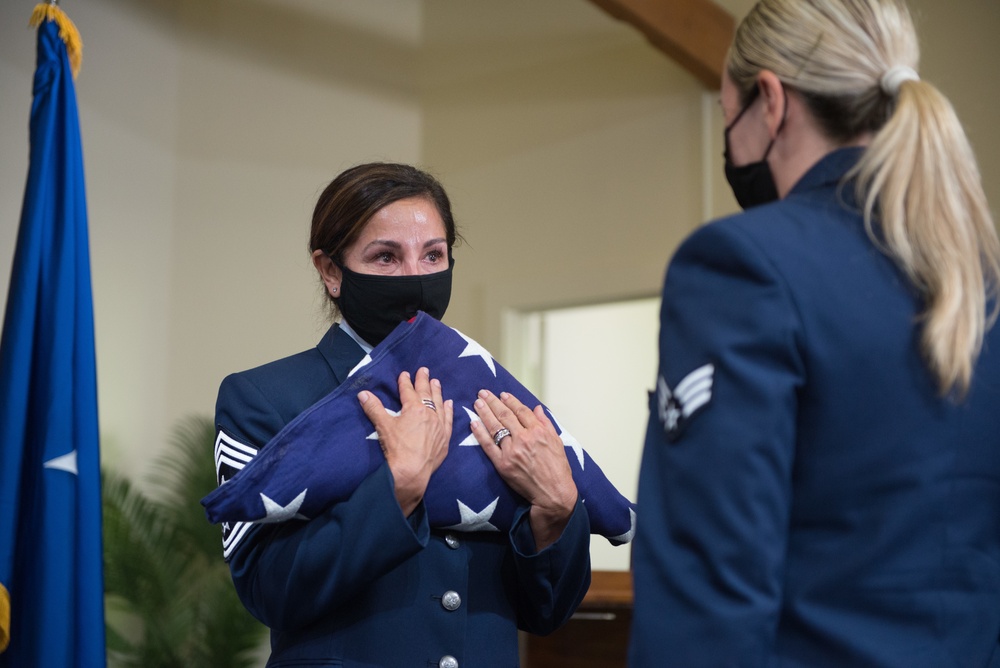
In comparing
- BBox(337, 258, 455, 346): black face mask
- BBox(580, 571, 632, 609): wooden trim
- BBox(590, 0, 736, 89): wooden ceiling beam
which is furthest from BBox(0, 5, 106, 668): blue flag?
BBox(590, 0, 736, 89): wooden ceiling beam

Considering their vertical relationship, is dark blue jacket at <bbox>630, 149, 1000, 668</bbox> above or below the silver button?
above

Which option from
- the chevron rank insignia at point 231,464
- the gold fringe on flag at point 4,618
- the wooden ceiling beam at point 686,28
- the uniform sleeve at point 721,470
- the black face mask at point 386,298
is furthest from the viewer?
the wooden ceiling beam at point 686,28

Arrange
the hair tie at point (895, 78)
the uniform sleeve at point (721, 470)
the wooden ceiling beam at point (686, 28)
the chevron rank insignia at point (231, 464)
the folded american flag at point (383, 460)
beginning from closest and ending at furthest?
the uniform sleeve at point (721, 470) < the hair tie at point (895, 78) < the folded american flag at point (383, 460) < the chevron rank insignia at point (231, 464) < the wooden ceiling beam at point (686, 28)

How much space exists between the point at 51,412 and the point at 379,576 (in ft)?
4.43

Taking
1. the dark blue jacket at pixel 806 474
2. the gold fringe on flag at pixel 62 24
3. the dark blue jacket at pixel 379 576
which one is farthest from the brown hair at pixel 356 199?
the gold fringe on flag at pixel 62 24

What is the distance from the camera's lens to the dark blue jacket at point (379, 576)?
142 cm

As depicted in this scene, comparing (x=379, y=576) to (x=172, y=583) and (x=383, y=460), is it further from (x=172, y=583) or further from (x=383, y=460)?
(x=172, y=583)

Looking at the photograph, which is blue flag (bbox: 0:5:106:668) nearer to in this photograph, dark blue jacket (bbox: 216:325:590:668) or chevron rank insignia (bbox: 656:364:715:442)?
dark blue jacket (bbox: 216:325:590:668)

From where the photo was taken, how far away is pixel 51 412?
244 centimetres

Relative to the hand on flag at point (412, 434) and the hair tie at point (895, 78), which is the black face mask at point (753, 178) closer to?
the hair tie at point (895, 78)

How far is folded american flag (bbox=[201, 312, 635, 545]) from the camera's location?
4.57 feet

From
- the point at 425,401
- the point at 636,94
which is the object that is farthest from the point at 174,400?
the point at 425,401

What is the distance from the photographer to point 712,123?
14.5 ft

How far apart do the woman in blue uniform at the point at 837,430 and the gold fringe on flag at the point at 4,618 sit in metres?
1.77
